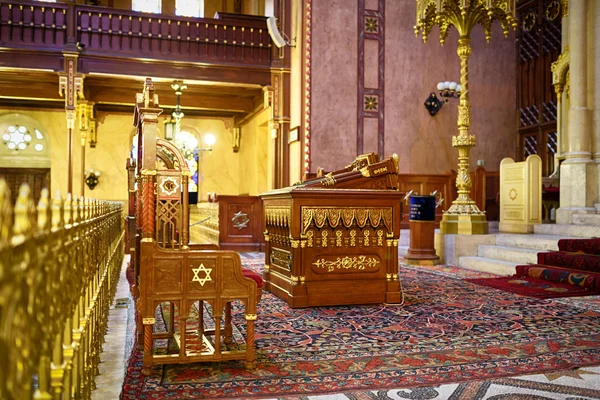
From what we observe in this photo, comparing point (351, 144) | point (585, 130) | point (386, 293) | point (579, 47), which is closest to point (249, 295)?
point (386, 293)

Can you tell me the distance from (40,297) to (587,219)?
25.1 ft

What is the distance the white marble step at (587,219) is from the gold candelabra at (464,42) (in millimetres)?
1223

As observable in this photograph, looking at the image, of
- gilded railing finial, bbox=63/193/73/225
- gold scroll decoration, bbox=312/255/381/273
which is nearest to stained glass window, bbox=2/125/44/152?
gold scroll decoration, bbox=312/255/381/273

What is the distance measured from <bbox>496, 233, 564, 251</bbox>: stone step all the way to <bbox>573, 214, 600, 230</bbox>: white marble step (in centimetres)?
48

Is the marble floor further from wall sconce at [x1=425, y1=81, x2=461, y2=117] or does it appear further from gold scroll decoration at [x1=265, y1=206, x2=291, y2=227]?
wall sconce at [x1=425, y1=81, x2=461, y2=117]

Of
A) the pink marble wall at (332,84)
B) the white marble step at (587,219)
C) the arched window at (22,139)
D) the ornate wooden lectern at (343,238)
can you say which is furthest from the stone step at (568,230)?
the arched window at (22,139)

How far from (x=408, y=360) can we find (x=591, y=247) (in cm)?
413

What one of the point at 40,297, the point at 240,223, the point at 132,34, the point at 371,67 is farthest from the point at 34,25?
the point at 40,297

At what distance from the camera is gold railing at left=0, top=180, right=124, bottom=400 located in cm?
92

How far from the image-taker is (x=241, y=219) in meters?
10.3

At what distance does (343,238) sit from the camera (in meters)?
4.77

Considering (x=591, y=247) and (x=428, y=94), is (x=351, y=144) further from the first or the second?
(x=591, y=247)

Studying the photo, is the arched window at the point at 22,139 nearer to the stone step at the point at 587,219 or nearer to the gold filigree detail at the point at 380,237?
the gold filigree detail at the point at 380,237

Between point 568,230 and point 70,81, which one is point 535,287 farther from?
point 70,81
